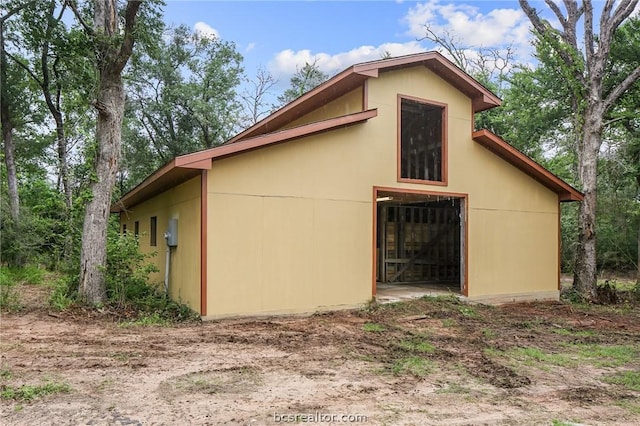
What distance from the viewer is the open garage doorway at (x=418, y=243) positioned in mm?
12578

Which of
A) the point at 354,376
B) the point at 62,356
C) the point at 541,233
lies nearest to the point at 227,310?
the point at 62,356

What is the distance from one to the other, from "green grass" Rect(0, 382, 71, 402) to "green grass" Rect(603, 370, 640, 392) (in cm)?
535

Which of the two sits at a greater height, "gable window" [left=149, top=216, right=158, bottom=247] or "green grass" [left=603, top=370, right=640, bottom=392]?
"gable window" [left=149, top=216, right=158, bottom=247]

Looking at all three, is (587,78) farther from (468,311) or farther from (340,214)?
(340,214)

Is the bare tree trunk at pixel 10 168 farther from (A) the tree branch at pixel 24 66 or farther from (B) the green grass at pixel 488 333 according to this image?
(B) the green grass at pixel 488 333

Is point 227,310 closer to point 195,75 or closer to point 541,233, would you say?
point 541,233

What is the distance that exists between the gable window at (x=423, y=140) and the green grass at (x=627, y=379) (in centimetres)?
538

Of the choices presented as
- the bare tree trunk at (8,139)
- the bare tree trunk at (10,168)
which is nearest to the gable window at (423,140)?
the bare tree trunk at (10,168)

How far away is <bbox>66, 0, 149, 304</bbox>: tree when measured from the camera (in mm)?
7773

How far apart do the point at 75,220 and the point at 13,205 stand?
664 cm

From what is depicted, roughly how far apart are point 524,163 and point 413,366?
711 centimetres

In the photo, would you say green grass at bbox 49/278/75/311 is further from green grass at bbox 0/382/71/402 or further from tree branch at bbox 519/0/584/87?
tree branch at bbox 519/0/584/87

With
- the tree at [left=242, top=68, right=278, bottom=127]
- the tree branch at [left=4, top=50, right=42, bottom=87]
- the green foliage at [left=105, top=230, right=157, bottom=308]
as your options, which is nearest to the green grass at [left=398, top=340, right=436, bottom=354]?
the green foliage at [left=105, top=230, right=157, bottom=308]

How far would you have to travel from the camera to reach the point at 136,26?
24.8ft
